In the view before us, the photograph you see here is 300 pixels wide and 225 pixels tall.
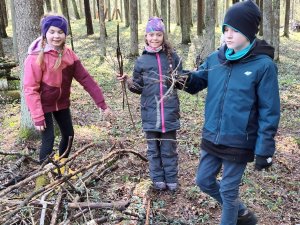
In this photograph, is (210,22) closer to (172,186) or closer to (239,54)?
(172,186)

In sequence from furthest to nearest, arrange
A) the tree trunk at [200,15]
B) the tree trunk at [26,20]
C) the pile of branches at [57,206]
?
the tree trunk at [200,15] → the tree trunk at [26,20] → the pile of branches at [57,206]

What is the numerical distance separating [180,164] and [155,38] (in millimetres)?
2104

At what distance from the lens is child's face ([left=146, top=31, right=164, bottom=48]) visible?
155 inches

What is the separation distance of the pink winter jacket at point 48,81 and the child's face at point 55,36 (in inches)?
3.1

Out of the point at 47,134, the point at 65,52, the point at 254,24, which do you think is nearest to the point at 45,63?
the point at 65,52

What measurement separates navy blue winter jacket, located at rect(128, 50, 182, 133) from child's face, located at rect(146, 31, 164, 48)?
0.10m

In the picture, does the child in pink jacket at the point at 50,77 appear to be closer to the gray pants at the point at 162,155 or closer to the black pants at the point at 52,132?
the black pants at the point at 52,132

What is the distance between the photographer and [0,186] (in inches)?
162

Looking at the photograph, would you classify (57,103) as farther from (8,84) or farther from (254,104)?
(8,84)

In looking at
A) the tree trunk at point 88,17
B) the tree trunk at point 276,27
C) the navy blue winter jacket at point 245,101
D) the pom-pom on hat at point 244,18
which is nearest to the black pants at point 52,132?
the navy blue winter jacket at point 245,101

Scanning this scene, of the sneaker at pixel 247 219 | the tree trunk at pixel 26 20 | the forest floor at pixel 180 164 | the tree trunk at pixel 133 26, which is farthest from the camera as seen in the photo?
the tree trunk at pixel 133 26

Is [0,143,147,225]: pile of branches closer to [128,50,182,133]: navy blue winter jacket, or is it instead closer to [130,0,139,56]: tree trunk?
[128,50,182,133]: navy blue winter jacket

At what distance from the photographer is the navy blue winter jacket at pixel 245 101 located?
3.04m

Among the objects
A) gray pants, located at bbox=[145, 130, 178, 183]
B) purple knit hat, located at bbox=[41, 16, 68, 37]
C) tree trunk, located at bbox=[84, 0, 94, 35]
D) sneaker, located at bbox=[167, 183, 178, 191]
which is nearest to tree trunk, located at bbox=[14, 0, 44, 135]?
purple knit hat, located at bbox=[41, 16, 68, 37]
